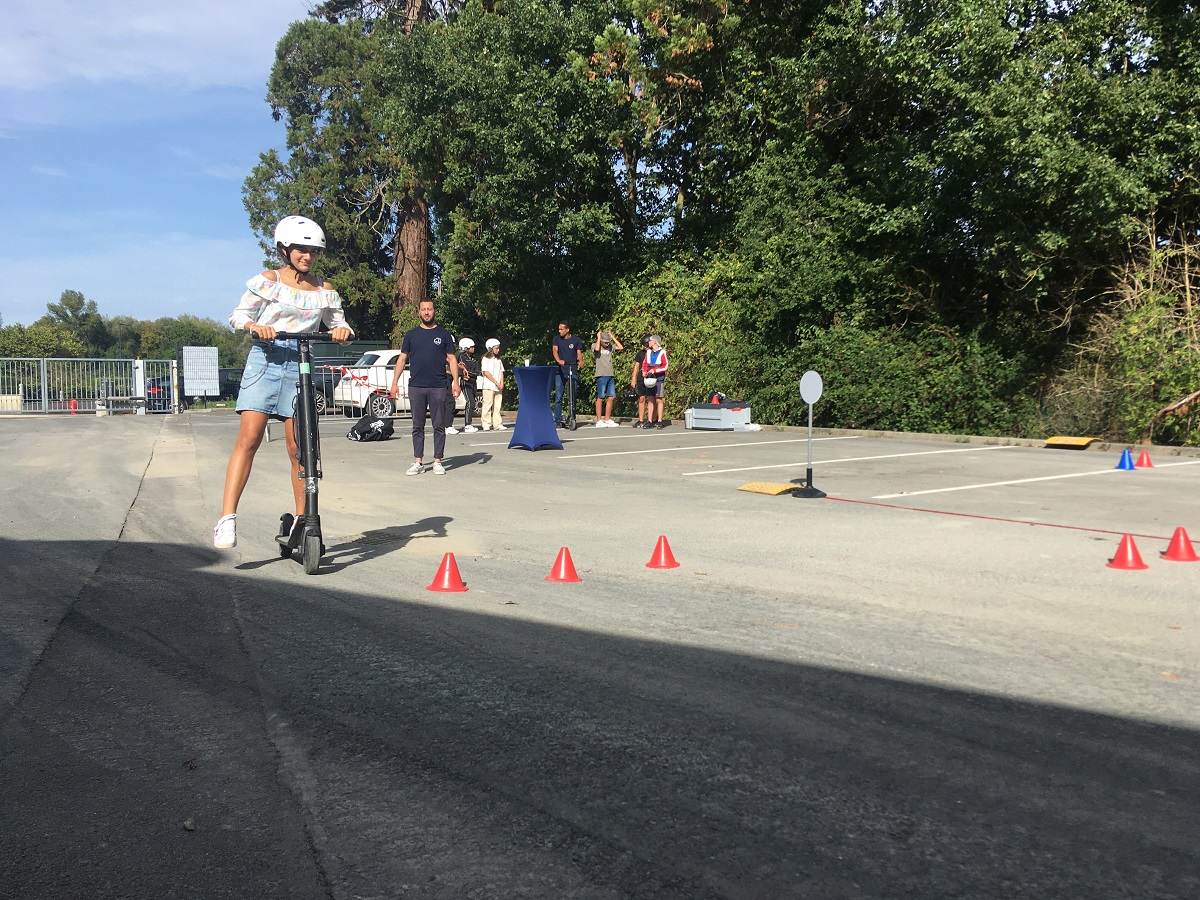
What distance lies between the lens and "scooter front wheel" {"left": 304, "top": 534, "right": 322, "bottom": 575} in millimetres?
6234

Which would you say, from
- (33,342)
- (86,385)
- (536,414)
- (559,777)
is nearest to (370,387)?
(536,414)

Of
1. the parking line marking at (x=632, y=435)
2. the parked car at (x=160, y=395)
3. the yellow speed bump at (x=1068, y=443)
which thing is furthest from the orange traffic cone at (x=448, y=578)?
the parked car at (x=160, y=395)

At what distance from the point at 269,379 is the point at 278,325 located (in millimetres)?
387

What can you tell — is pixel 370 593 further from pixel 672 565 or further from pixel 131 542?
pixel 131 542

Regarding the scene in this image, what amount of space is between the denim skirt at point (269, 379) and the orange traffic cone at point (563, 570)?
6.60ft

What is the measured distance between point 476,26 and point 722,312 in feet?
32.2

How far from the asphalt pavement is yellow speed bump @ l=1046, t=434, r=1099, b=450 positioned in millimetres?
7232

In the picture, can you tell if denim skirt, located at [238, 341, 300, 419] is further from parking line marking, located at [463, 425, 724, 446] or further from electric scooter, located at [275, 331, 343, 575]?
parking line marking, located at [463, 425, 724, 446]

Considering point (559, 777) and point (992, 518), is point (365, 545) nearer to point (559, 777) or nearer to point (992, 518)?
point (559, 777)

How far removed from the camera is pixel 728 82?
874 inches

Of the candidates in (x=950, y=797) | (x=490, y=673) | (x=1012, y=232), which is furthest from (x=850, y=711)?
(x=1012, y=232)

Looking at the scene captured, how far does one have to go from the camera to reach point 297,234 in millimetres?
6332

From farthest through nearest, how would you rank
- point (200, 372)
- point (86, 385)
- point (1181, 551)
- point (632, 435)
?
1. point (200, 372)
2. point (86, 385)
3. point (632, 435)
4. point (1181, 551)

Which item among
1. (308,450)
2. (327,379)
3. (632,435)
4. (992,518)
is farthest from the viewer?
(327,379)
